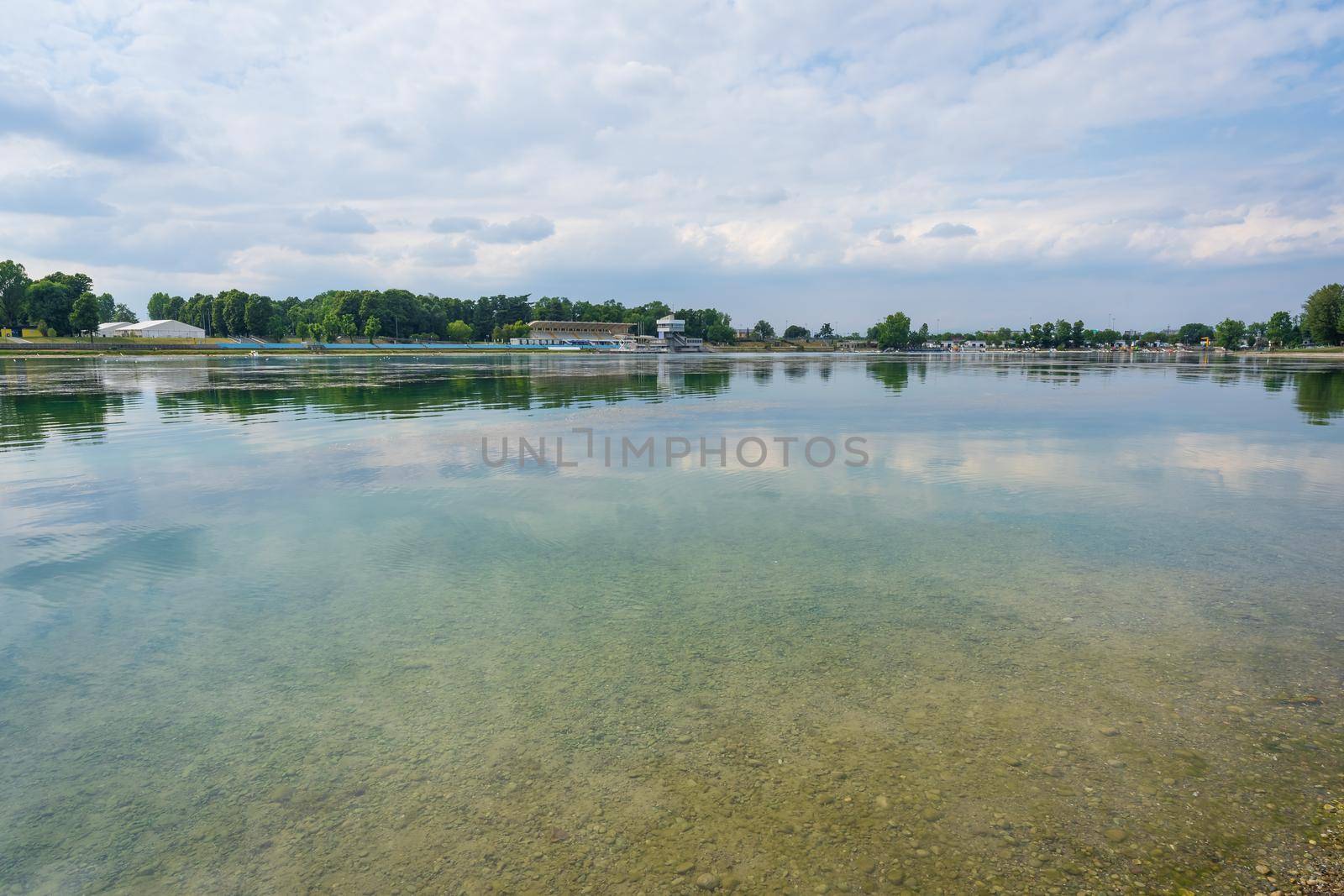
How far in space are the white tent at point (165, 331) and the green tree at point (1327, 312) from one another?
226706mm

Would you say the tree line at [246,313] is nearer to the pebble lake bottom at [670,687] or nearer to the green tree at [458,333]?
the green tree at [458,333]

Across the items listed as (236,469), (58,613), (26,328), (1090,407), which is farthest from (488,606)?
(26,328)

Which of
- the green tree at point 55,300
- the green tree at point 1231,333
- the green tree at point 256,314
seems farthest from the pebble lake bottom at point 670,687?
the green tree at point 1231,333

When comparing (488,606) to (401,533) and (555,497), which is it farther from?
(555,497)

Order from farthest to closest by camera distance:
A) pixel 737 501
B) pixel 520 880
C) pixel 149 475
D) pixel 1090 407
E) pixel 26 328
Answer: pixel 26 328
pixel 1090 407
pixel 149 475
pixel 737 501
pixel 520 880

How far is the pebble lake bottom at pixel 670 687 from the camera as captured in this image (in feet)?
13.0

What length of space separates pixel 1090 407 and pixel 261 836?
34014 mm

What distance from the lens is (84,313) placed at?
111 meters

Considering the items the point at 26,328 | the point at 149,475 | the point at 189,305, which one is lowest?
the point at 149,475

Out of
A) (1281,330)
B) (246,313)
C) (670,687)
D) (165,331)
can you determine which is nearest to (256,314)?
(246,313)

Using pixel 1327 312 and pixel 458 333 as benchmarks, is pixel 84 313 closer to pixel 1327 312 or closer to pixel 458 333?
pixel 458 333

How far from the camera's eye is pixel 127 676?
606 cm

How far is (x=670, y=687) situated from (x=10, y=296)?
161533 mm

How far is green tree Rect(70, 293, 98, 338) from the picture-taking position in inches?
4343
